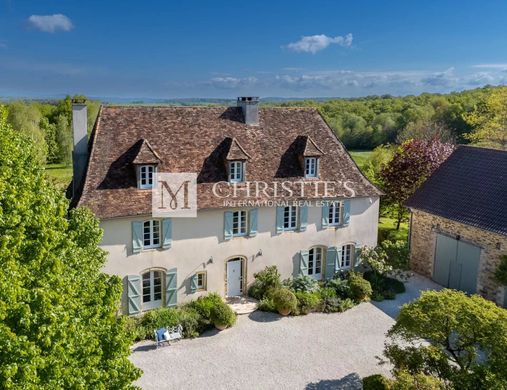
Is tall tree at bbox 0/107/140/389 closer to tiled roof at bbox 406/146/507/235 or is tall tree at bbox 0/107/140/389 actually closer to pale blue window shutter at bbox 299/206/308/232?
pale blue window shutter at bbox 299/206/308/232

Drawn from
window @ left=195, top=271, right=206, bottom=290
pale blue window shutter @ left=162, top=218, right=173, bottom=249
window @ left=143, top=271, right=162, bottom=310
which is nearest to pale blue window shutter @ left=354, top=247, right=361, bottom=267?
window @ left=195, top=271, right=206, bottom=290

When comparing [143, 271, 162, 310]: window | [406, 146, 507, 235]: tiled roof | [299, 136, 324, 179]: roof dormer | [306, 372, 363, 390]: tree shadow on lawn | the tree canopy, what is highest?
[299, 136, 324, 179]: roof dormer

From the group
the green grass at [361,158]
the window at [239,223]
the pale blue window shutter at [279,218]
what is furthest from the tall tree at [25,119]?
the pale blue window shutter at [279,218]

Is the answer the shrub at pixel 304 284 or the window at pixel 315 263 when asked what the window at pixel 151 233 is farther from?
the window at pixel 315 263

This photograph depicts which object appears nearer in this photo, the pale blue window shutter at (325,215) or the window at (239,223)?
the window at (239,223)

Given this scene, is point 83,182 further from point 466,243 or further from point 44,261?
point 466,243

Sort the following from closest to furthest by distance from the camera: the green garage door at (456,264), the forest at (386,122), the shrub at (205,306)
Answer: the shrub at (205,306) < the green garage door at (456,264) < the forest at (386,122)
